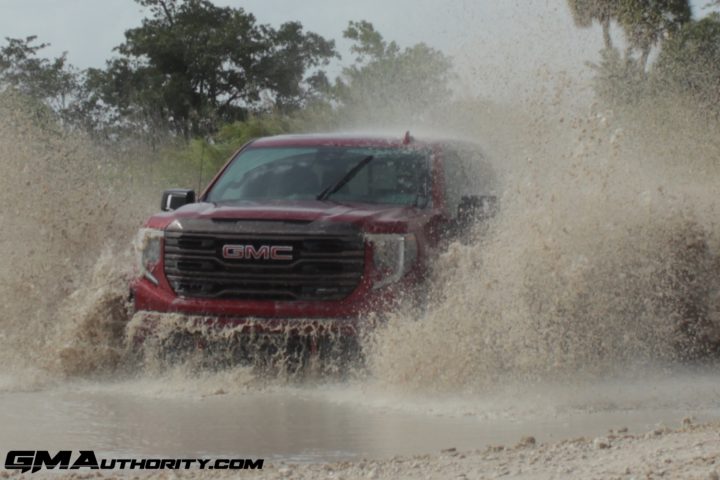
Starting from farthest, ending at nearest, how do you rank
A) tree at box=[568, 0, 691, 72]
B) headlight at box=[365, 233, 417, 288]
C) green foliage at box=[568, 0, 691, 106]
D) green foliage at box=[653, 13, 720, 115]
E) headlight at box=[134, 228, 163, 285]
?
tree at box=[568, 0, 691, 72]
green foliage at box=[568, 0, 691, 106]
green foliage at box=[653, 13, 720, 115]
headlight at box=[134, 228, 163, 285]
headlight at box=[365, 233, 417, 288]

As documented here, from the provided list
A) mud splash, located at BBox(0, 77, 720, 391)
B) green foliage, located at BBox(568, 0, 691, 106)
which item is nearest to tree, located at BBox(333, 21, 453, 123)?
green foliage, located at BBox(568, 0, 691, 106)

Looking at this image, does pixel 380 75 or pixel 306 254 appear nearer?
pixel 306 254

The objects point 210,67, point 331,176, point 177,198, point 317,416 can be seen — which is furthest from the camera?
point 210,67

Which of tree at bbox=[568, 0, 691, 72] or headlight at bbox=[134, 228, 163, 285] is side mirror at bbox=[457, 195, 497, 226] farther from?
tree at bbox=[568, 0, 691, 72]

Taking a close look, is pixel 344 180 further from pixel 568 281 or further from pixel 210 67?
pixel 210 67

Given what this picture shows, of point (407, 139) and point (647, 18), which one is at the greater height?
point (647, 18)

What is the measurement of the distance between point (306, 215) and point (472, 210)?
120cm

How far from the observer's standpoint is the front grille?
8781 millimetres

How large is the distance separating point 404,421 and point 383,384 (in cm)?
79

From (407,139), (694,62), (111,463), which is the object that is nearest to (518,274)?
(407,139)

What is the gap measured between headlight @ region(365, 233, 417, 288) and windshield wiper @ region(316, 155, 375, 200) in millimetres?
967

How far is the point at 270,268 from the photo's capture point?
888 cm

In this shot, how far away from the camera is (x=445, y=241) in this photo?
9.27 m

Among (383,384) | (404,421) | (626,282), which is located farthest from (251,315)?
(626,282)
